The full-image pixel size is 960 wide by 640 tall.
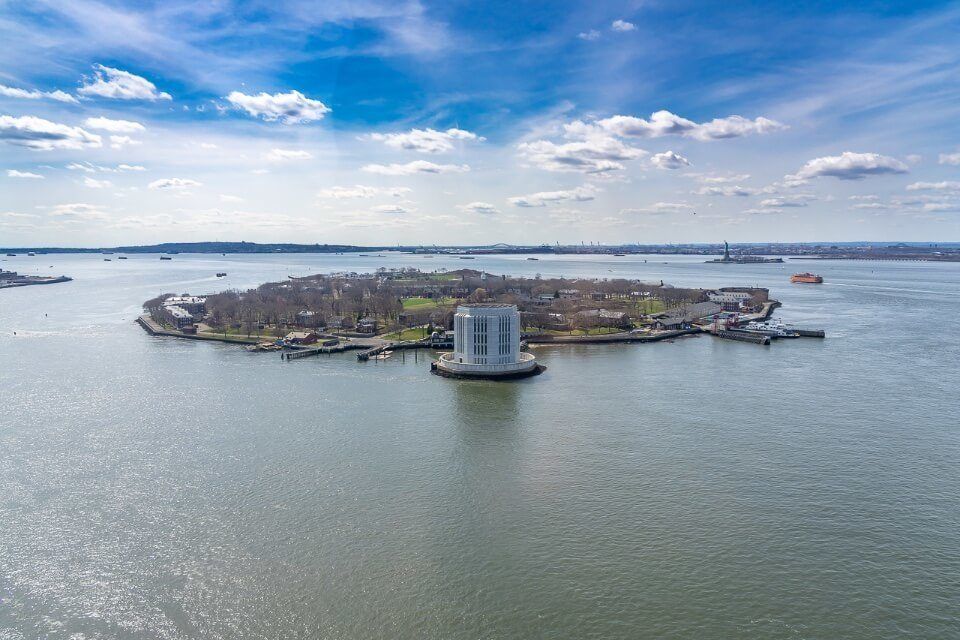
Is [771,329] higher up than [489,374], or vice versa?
[771,329]

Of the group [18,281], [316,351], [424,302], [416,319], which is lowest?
[316,351]

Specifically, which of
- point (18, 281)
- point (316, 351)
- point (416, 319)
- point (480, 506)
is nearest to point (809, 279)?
point (416, 319)

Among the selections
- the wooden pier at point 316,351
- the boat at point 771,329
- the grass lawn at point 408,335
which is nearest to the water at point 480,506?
the wooden pier at point 316,351

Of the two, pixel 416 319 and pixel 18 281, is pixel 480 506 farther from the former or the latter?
pixel 18 281

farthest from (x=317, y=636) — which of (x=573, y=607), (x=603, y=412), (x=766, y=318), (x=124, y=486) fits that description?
(x=766, y=318)

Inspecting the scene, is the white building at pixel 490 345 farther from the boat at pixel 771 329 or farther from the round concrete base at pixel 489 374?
the boat at pixel 771 329
